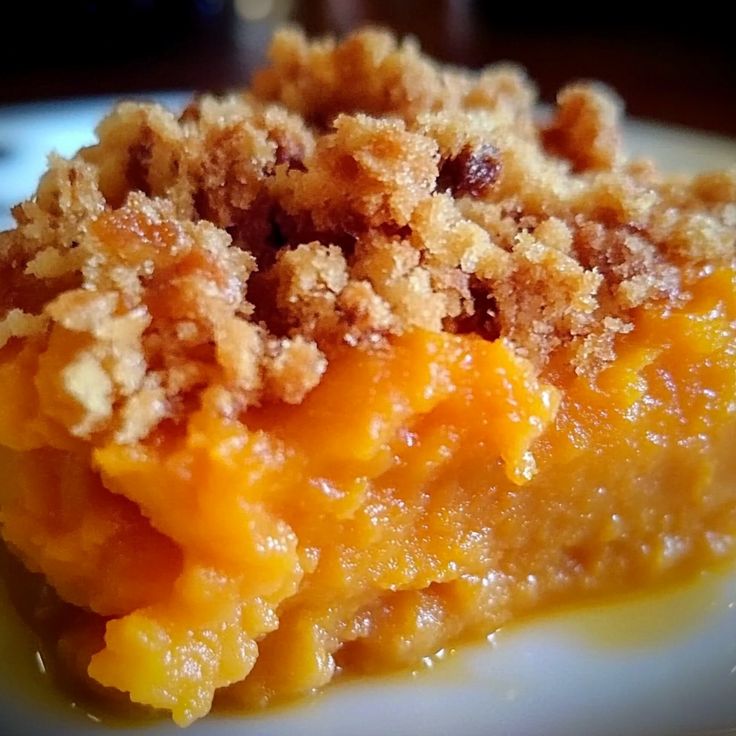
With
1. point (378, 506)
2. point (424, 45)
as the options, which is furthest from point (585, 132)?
point (424, 45)

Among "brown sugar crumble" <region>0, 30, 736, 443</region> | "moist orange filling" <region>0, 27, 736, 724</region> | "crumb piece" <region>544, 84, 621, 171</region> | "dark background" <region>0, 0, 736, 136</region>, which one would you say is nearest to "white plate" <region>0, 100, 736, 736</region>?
"moist orange filling" <region>0, 27, 736, 724</region>

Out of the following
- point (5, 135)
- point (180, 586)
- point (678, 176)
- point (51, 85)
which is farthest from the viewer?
point (51, 85)

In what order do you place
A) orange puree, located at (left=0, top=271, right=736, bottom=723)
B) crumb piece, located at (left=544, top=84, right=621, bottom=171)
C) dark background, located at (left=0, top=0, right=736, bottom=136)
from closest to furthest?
orange puree, located at (left=0, top=271, right=736, bottom=723) < crumb piece, located at (left=544, top=84, right=621, bottom=171) < dark background, located at (left=0, top=0, right=736, bottom=136)

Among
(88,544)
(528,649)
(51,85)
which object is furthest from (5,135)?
(528,649)

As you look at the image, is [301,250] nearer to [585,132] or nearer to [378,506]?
[378,506]

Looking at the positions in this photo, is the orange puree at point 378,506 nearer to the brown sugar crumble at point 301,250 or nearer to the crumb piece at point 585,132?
the brown sugar crumble at point 301,250

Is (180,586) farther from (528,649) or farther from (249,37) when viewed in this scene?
(249,37)

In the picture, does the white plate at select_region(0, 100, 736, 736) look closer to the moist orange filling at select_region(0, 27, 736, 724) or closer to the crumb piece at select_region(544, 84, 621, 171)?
the moist orange filling at select_region(0, 27, 736, 724)
